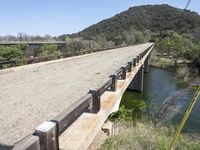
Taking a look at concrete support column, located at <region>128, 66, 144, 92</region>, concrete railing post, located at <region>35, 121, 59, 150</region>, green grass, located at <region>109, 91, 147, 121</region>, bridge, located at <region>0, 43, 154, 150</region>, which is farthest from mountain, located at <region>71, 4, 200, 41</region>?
concrete railing post, located at <region>35, 121, 59, 150</region>

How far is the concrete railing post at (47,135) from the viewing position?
2582 millimetres

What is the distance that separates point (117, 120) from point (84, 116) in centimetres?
809

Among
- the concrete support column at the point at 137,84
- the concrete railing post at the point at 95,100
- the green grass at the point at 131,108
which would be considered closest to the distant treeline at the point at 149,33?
the concrete support column at the point at 137,84

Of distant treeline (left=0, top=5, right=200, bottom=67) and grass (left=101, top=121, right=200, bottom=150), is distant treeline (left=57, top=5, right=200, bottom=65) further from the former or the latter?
grass (left=101, top=121, right=200, bottom=150)

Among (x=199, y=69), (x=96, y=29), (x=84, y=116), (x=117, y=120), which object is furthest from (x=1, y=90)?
(x=96, y=29)

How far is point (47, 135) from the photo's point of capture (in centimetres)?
269

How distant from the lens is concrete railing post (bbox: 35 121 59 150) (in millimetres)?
2582

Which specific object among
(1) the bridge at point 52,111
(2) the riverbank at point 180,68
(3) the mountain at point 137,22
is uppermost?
(3) the mountain at point 137,22

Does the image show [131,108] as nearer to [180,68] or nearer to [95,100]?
[95,100]

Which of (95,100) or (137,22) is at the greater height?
(137,22)

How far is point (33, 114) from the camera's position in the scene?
5910 mm

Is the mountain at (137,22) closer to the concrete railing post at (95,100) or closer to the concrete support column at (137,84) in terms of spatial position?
the concrete support column at (137,84)

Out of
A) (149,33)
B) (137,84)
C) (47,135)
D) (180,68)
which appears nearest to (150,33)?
(149,33)

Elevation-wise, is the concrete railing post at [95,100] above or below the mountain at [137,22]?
below
